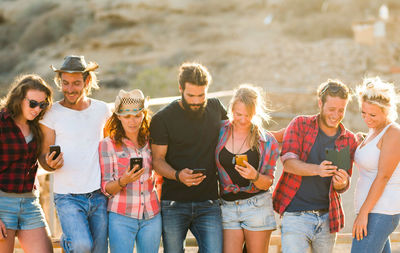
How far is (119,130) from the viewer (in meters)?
3.97

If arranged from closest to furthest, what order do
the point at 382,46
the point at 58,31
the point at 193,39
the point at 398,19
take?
the point at 382,46 → the point at 398,19 → the point at 193,39 → the point at 58,31

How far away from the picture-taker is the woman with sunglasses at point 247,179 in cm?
393

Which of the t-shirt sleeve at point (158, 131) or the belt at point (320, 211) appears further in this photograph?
A: the t-shirt sleeve at point (158, 131)

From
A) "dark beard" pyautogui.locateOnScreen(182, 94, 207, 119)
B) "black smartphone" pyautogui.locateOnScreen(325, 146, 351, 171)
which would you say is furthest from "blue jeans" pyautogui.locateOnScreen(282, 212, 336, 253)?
"dark beard" pyautogui.locateOnScreen(182, 94, 207, 119)

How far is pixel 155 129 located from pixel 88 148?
21.9 inches

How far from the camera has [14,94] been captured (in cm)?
377

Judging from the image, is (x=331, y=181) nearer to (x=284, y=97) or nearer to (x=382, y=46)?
(x=284, y=97)

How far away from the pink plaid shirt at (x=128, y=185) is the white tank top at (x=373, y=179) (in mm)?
1631

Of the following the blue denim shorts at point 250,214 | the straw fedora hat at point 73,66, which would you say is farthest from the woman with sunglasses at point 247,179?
the straw fedora hat at point 73,66

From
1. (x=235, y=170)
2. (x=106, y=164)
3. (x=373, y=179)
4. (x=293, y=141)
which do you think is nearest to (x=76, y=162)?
(x=106, y=164)

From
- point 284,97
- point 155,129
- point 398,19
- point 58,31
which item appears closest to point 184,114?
point 155,129

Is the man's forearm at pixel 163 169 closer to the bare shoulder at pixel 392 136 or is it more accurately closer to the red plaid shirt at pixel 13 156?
the red plaid shirt at pixel 13 156

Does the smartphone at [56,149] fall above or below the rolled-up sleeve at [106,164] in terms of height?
above

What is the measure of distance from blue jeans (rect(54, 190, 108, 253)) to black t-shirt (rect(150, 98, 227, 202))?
0.54 meters
